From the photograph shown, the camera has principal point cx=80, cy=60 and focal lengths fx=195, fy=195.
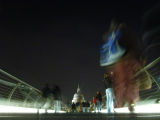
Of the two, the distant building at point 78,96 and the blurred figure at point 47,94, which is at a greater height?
the distant building at point 78,96

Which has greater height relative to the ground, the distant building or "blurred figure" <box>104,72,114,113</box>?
the distant building

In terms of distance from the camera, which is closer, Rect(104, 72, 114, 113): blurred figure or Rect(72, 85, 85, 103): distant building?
Rect(104, 72, 114, 113): blurred figure

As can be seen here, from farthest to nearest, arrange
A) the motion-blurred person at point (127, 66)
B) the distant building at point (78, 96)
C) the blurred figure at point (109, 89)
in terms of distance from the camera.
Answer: the distant building at point (78, 96) → the blurred figure at point (109, 89) → the motion-blurred person at point (127, 66)

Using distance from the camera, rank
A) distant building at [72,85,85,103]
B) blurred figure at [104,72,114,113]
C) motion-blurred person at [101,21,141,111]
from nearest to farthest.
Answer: motion-blurred person at [101,21,141,111]
blurred figure at [104,72,114,113]
distant building at [72,85,85,103]

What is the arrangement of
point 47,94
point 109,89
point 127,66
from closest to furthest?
1. point 127,66
2. point 109,89
3. point 47,94

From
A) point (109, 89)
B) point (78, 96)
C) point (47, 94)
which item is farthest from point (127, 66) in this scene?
point (78, 96)

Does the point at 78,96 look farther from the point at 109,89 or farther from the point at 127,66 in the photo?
the point at 127,66

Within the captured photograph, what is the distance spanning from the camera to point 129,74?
5.45 m

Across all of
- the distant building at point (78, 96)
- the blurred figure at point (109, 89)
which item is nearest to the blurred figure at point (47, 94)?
the blurred figure at point (109, 89)

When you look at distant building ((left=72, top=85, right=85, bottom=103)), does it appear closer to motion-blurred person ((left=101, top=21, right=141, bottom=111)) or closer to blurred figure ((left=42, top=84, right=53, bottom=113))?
blurred figure ((left=42, top=84, right=53, bottom=113))

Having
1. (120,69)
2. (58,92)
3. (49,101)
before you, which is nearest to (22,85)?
(49,101)

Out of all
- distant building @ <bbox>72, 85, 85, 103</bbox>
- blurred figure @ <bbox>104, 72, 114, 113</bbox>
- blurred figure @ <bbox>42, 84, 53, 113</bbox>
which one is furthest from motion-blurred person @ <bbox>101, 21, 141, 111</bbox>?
distant building @ <bbox>72, 85, 85, 103</bbox>

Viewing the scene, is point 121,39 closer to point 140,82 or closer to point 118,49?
point 118,49

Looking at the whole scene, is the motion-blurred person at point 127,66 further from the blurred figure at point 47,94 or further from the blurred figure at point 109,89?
the blurred figure at point 47,94
